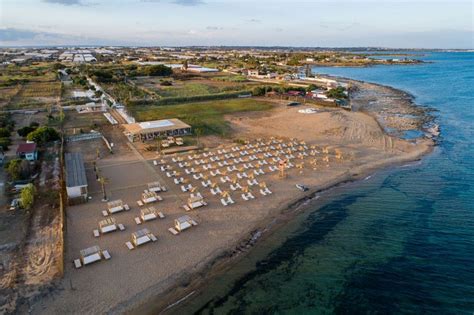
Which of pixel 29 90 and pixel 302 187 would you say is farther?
pixel 29 90

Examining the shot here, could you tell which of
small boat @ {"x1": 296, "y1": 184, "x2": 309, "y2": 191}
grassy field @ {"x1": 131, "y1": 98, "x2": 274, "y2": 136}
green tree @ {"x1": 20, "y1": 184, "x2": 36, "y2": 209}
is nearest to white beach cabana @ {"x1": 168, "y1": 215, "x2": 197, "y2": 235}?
small boat @ {"x1": 296, "y1": 184, "x2": 309, "y2": 191}

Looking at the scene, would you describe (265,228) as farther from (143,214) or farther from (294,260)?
(143,214)

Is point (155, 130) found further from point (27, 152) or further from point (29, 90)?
point (29, 90)

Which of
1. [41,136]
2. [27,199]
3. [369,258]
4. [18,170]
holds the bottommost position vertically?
[369,258]

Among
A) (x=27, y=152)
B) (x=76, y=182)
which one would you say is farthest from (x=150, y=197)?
(x=27, y=152)

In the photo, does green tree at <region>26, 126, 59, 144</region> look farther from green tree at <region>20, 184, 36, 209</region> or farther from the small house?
green tree at <region>20, 184, 36, 209</region>

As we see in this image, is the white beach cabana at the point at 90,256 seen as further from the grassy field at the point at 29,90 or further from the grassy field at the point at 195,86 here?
the grassy field at the point at 195,86

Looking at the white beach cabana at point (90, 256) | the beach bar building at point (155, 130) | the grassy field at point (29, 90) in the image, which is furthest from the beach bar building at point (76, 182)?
the grassy field at point (29, 90)

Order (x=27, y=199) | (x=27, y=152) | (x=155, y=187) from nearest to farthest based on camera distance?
(x=27, y=199), (x=155, y=187), (x=27, y=152)
